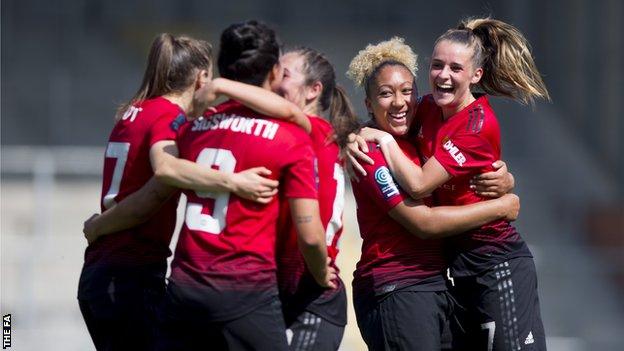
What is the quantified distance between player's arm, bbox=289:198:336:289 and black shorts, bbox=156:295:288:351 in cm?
20

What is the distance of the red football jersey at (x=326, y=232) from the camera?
3.90m

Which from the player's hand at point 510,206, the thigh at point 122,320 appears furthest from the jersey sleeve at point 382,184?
the thigh at point 122,320

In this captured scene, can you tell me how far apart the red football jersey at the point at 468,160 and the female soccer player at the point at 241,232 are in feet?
2.38

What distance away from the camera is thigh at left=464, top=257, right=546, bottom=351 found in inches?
167

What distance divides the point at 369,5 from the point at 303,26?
106cm

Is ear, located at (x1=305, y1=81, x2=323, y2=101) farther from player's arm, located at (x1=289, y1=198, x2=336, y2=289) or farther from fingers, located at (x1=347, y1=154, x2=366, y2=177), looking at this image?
player's arm, located at (x1=289, y1=198, x2=336, y2=289)

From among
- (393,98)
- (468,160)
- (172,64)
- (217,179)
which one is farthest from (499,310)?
(172,64)

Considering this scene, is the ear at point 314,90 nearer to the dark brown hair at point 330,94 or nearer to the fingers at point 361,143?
the dark brown hair at point 330,94

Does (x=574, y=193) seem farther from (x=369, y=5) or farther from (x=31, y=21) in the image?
(x=31, y=21)

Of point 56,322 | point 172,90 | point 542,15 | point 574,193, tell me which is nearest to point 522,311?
point 172,90

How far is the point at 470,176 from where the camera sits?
4.25m

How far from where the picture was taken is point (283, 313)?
3922 millimetres

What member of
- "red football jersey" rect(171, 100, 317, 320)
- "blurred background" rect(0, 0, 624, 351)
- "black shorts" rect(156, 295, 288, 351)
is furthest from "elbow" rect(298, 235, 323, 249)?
"blurred background" rect(0, 0, 624, 351)

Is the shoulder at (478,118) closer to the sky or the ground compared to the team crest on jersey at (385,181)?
closer to the sky
